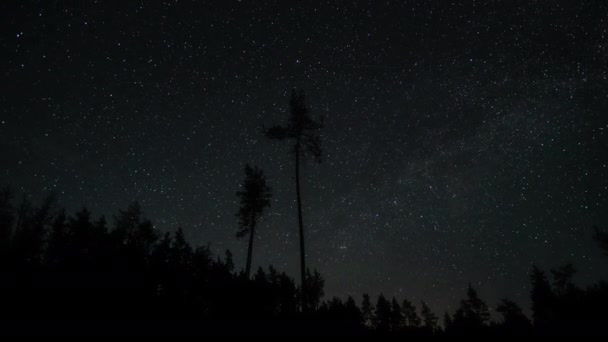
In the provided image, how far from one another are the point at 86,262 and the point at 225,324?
39.5 feet

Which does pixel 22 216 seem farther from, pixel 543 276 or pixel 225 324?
pixel 543 276

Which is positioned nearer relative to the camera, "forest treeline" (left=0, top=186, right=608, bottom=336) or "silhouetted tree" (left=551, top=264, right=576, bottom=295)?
"forest treeline" (left=0, top=186, right=608, bottom=336)

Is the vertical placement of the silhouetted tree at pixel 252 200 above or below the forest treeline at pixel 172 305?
above

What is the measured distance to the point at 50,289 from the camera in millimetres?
14547

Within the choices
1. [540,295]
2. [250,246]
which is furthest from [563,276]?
[250,246]

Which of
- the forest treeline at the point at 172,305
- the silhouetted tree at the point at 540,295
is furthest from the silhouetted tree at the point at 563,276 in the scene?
the forest treeline at the point at 172,305

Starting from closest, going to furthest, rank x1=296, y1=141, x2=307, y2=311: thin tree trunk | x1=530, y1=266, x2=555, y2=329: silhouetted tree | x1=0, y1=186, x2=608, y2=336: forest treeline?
x1=0, y1=186, x2=608, y2=336: forest treeline → x1=296, y1=141, x2=307, y2=311: thin tree trunk → x1=530, y1=266, x2=555, y2=329: silhouetted tree

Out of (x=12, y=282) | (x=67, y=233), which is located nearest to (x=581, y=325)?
(x=12, y=282)

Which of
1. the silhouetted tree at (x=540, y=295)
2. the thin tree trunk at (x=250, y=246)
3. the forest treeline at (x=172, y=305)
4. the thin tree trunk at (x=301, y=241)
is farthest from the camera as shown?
the silhouetted tree at (x=540, y=295)

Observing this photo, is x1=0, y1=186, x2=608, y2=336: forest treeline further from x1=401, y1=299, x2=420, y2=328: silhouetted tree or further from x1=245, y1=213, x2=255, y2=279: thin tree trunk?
x1=401, y1=299, x2=420, y2=328: silhouetted tree

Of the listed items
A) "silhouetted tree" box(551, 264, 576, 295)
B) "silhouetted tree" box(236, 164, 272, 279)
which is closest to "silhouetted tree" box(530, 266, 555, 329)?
"silhouetted tree" box(551, 264, 576, 295)

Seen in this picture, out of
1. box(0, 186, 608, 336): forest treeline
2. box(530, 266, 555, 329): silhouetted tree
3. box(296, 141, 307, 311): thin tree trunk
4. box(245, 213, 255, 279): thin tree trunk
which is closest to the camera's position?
box(0, 186, 608, 336): forest treeline

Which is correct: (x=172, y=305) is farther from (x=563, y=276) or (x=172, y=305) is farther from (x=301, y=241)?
(x=563, y=276)

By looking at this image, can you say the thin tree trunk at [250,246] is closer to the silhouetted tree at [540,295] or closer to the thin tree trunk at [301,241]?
the thin tree trunk at [301,241]
